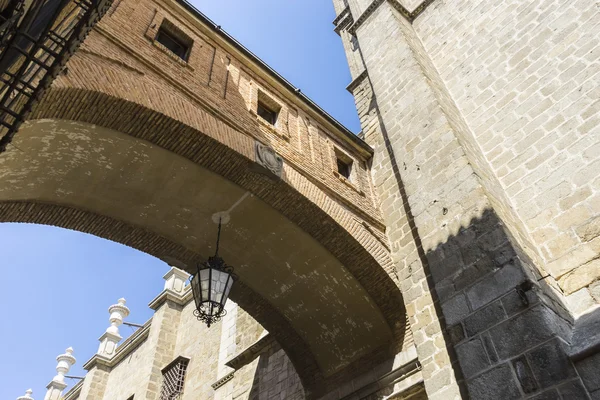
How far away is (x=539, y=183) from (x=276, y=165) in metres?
3.19

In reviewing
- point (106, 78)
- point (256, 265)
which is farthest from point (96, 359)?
point (106, 78)

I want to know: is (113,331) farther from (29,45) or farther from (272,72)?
(29,45)

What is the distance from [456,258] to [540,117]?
2597 millimetres

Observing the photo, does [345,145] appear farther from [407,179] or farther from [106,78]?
[106,78]

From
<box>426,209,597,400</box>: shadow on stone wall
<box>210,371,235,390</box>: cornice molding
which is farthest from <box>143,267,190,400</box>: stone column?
<box>426,209,597,400</box>: shadow on stone wall

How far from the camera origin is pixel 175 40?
6484 millimetres

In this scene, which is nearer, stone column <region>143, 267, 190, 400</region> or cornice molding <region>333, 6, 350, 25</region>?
stone column <region>143, 267, 190, 400</region>

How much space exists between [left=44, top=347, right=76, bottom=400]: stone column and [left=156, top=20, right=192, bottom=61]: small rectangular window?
23.4 m

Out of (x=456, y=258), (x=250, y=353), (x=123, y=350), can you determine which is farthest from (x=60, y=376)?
(x=456, y=258)

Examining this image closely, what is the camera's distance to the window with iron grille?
12289 mm

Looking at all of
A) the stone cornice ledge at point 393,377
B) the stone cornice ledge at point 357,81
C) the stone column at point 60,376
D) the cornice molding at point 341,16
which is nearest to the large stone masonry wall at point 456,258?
the stone cornice ledge at point 393,377

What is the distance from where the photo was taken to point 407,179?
6414mm

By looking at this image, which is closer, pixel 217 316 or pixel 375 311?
pixel 217 316

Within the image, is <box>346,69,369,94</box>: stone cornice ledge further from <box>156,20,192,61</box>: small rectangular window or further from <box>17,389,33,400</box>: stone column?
<box>17,389,33,400</box>: stone column
